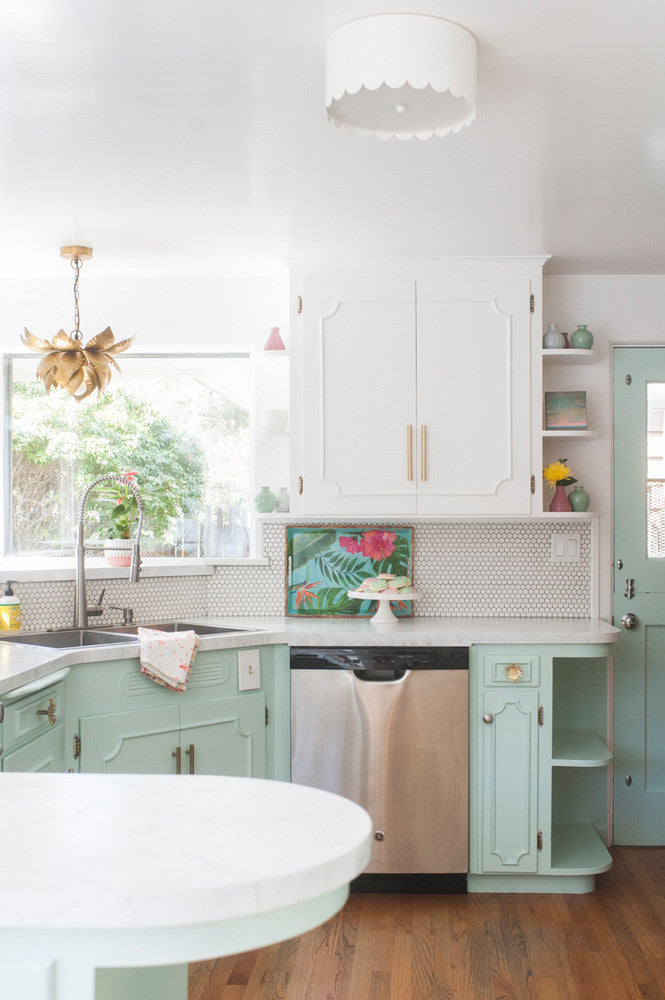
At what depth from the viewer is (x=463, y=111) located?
80.4 inches

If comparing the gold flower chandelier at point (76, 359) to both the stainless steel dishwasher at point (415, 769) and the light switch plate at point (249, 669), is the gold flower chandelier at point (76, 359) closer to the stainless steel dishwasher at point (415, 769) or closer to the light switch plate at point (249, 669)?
the light switch plate at point (249, 669)

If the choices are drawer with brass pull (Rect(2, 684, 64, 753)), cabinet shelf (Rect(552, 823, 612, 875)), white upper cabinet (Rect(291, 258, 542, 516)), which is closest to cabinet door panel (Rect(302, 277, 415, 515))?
white upper cabinet (Rect(291, 258, 542, 516))

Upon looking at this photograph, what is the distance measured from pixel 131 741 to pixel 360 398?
1.55 m

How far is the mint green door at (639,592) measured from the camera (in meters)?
4.07

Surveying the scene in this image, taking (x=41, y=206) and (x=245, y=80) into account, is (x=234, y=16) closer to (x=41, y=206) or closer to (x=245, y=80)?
(x=245, y=80)

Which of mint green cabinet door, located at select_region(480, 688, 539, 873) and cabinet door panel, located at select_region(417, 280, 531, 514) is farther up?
cabinet door panel, located at select_region(417, 280, 531, 514)

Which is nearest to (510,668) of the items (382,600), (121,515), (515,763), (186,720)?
(515,763)

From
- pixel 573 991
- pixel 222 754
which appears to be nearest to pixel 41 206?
pixel 222 754

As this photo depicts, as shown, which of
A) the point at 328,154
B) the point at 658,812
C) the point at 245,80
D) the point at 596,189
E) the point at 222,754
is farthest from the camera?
the point at 658,812

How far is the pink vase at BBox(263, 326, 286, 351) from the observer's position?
393 centimetres

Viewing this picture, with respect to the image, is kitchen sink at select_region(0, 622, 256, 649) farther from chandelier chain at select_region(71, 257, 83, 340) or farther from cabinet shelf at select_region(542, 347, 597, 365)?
cabinet shelf at select_region(542, 347, 597, 365)

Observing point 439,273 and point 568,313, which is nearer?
point 439,273

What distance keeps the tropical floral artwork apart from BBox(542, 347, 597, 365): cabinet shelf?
36.5 inches

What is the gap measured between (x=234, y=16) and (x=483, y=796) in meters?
2.67
